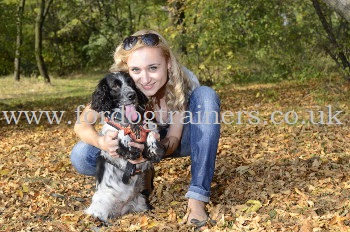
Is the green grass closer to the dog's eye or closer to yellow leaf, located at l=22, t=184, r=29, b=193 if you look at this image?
yellow leaf, located at l=22, t=184, r=29, b=193

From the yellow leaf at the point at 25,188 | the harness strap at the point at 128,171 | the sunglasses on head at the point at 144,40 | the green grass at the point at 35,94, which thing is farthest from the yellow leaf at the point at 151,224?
the green grass at the point at 35,94

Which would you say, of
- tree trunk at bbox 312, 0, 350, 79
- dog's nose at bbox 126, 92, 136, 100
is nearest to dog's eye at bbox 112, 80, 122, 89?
dog's nose at bbox 126, 92, 136, 100

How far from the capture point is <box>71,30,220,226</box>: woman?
377cm

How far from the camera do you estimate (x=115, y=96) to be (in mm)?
3475

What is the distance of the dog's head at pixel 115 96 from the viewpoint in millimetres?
3451

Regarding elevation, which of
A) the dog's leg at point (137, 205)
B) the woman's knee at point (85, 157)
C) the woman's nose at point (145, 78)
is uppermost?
the woman's nose at point (145, 78)

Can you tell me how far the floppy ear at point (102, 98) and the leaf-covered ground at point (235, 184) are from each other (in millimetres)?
1015

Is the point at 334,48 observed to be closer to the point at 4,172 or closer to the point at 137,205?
the point at 4,172

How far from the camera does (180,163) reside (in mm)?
5746

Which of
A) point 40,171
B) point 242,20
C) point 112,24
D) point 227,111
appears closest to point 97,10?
point 112,24

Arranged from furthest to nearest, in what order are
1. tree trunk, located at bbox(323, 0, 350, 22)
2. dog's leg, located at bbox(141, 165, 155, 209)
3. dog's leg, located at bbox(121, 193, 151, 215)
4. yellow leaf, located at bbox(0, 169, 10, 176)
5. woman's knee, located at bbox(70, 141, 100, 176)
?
yellow leaf, located at bbox(0, 169, 10, 176) < tree trunk, located at bbox(323, 0, 350, 22) < woman's knee, located at bbox(70, 141, 100, 176) < dog's leg, located at bbox(121, 193, 151, 215) < dog's leg, located at bbox(141, 165, 155, 209)

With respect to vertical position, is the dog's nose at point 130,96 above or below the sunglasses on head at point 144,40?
below

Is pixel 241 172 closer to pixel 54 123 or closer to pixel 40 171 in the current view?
pixel 40 171

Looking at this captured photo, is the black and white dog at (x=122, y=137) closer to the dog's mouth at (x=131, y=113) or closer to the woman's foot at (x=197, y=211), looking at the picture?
the dog's mouth at (x=131, y=113)
